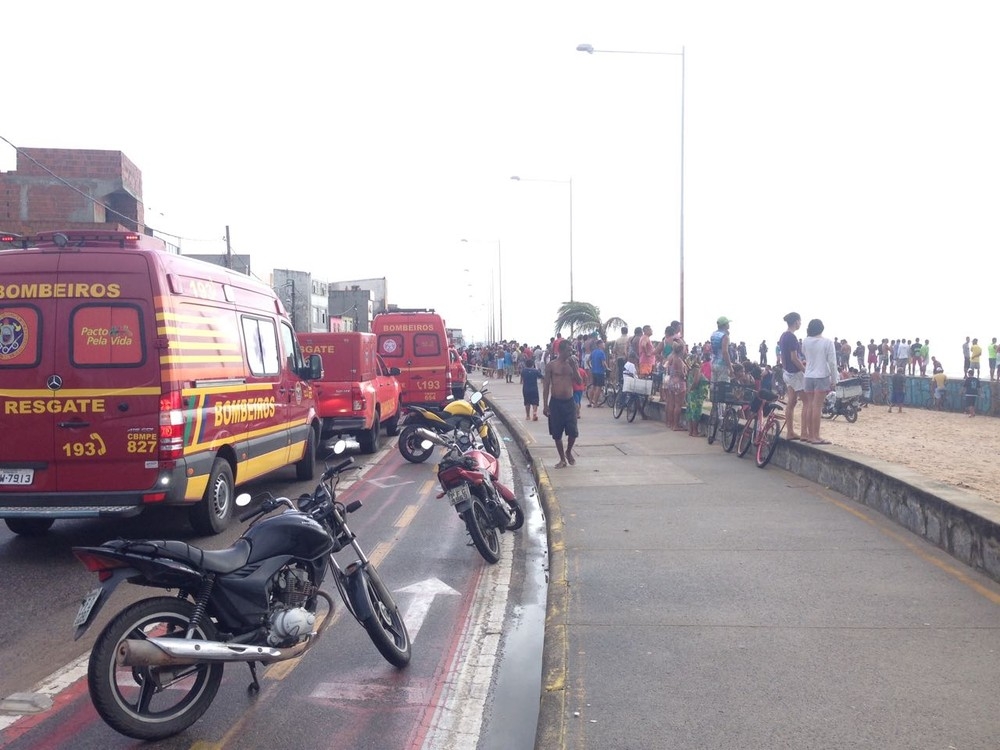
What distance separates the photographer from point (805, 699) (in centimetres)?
459

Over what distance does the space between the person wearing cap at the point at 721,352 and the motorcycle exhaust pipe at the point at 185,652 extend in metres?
11.4

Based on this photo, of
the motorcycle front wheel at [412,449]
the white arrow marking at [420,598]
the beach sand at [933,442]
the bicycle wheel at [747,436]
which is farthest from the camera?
the motorcycle front wheel at [412,449]

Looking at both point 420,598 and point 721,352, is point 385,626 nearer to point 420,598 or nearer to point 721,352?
point 420,598

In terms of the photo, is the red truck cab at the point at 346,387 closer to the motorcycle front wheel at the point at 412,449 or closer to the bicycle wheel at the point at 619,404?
the motorcycle front wheel at the point at 412,449

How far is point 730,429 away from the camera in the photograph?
47.2 ft

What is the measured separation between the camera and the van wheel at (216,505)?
8727mm

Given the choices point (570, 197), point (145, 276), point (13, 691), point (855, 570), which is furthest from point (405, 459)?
point (570, 197)

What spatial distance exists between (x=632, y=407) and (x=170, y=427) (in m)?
14.3

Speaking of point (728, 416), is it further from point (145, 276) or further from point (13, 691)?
point (13, 691)

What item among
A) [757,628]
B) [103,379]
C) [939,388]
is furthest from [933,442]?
[103,379]

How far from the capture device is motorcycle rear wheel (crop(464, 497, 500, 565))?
7.63 metres

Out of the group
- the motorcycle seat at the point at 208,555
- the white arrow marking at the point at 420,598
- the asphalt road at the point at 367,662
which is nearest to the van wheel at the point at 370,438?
the asphalt road at the point at 367,662

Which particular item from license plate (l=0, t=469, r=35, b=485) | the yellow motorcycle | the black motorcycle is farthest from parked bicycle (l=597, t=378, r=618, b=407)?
the black motorcycle

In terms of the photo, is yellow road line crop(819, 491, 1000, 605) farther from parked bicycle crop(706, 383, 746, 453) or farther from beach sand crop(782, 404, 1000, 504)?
parked bicycle crop(706, 383, 746, 453)
